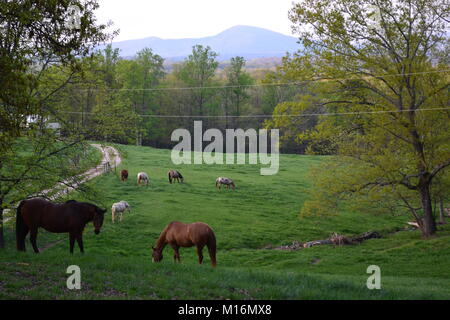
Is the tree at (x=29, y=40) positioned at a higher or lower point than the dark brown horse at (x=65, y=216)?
higher

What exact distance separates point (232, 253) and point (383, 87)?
11.9 metres

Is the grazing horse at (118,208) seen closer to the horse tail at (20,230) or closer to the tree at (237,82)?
the horse tail at (20,230)

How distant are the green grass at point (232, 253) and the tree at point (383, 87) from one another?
319 cm

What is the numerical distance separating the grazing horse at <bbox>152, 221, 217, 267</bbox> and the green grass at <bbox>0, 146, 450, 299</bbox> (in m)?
0.66

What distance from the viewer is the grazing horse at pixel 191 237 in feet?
44.9

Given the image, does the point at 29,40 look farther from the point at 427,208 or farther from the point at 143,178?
the point at 143,178

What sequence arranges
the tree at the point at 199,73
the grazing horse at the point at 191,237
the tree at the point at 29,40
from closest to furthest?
1. the tree at the point at 29,40
2. the grazing horse at the point at 191,237
3. the tree at the point at 199,73

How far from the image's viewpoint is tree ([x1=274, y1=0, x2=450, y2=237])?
73.5 feet

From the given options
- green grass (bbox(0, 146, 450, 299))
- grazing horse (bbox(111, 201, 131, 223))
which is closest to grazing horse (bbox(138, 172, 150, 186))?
green grass (bbox(0, 146, 450, 299))
